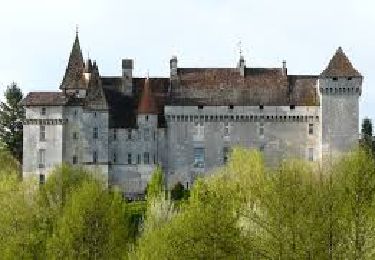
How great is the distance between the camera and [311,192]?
4003 centimetres

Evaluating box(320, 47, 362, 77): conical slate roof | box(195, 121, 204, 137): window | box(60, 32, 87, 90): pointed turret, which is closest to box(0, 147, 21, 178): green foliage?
box(60, 32, 87, 90): pointed turret

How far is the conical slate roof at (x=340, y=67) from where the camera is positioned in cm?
8862

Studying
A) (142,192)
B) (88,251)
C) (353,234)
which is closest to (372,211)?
(353,234)

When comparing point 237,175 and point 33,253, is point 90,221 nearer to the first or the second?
point 33,253

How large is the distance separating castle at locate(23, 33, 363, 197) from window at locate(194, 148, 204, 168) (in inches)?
2.9

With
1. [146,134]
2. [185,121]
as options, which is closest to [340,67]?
[185,121]

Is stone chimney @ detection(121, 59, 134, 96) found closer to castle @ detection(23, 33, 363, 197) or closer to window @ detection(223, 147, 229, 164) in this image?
castle @ detection(23, 33, 363, 197)

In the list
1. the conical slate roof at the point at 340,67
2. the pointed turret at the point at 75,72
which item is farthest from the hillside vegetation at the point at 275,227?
the conical slate roof at the point at 340,67

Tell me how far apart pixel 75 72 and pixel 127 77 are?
4.13 meters

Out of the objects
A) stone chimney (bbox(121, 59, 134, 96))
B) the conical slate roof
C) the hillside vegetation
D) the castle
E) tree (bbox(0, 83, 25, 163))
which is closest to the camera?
the hillside vegetation

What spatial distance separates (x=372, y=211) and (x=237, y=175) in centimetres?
3250

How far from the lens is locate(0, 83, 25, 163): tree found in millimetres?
104062

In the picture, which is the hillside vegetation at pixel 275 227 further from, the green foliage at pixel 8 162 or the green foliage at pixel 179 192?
the green foliage at pixel 8 162

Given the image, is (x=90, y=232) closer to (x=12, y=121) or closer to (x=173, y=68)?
(x=173, y=68)
